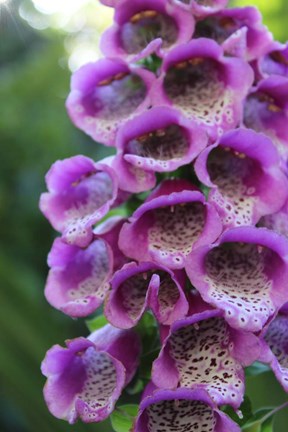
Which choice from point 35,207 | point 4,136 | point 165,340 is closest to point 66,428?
point 35,207

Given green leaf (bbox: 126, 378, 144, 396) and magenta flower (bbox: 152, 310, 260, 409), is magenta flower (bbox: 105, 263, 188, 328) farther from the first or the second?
green leaf (bbox: 126, 378, 144, 396)

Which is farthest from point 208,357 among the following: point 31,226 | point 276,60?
point 31,226

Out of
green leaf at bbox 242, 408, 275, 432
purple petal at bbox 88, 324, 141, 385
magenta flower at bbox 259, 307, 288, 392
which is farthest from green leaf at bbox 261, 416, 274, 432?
purple petal at bbox 88, 324, 141, 385

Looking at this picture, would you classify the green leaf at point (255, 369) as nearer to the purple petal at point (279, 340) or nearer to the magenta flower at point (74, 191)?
the purple petal at point (279, 340)

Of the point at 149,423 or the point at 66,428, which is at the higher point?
the point at 149,423

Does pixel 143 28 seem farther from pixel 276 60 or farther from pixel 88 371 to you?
pixel 88 371

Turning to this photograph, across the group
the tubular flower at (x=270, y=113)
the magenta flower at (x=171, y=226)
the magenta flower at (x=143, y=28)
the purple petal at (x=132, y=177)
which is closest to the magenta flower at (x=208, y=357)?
the magenta flower at (x=171, y=226)

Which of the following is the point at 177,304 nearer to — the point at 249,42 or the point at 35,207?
the point at 249,42
